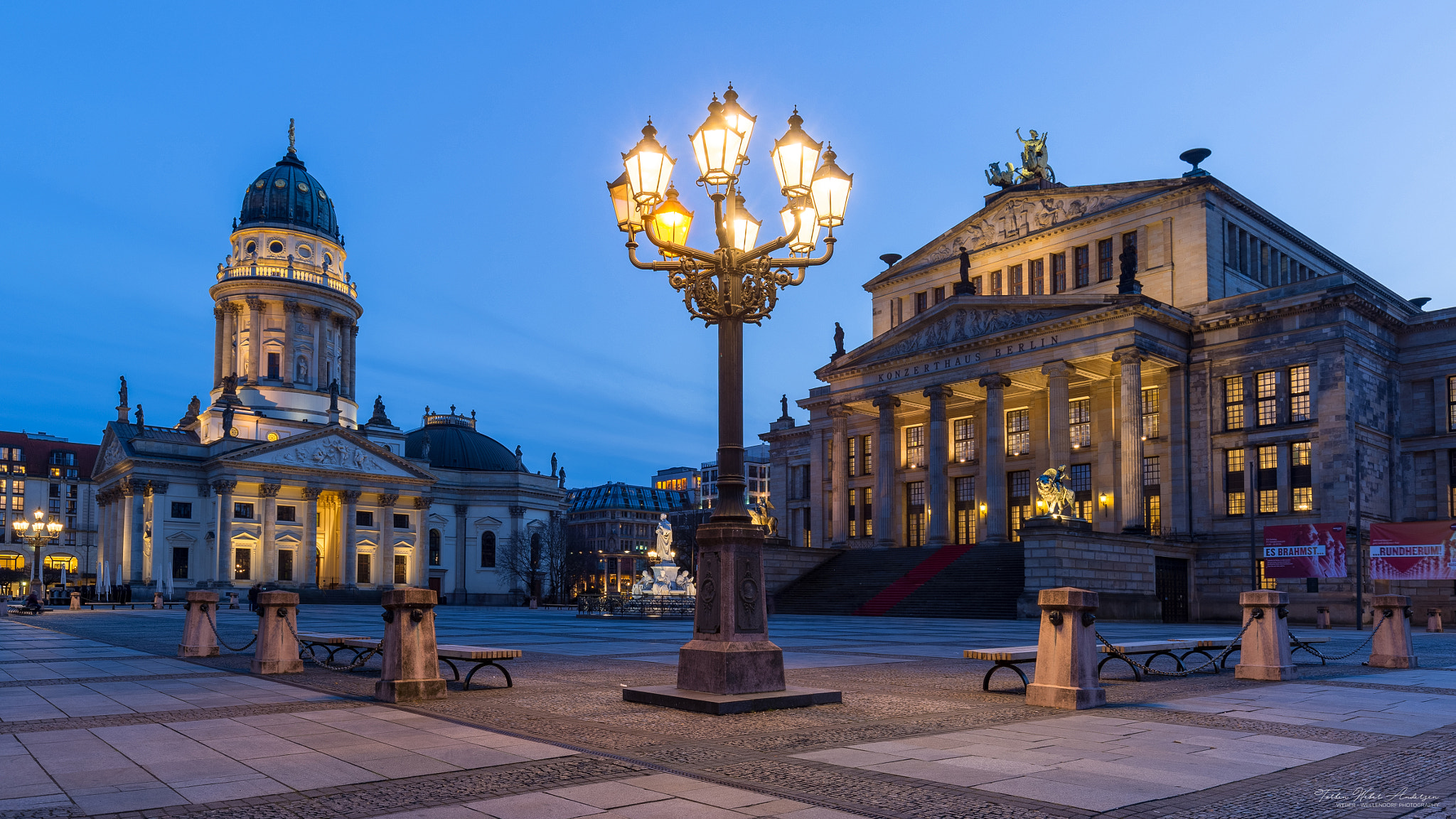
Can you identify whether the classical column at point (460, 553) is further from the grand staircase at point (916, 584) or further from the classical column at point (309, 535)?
the grand staircase at point (916, 584)

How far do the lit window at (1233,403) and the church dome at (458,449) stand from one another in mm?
77912

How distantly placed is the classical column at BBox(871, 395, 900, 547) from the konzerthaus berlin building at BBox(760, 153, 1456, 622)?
0.11 meters

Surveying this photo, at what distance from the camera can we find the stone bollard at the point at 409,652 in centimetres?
1380

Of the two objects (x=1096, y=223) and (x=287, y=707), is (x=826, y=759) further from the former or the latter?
(x=1096, y=223)

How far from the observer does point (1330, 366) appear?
49.1 meters

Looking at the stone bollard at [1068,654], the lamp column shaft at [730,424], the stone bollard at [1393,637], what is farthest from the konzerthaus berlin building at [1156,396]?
the lamp column shaft at [730,424]

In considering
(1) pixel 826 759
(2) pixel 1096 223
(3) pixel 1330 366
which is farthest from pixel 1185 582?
(1) pixel 826 759

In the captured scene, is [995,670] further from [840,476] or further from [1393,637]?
[840,476]

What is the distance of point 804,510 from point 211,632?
208ft

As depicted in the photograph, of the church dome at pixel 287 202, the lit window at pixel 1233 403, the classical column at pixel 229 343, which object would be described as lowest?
the lit window at pixel 1233 403

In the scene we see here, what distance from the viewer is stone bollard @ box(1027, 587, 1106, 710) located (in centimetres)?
1367

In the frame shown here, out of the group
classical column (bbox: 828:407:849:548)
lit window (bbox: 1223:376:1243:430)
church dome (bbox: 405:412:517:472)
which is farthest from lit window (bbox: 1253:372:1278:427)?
church dome (bbox: 405:412:517:472)

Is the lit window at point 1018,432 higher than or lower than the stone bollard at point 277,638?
→ higher

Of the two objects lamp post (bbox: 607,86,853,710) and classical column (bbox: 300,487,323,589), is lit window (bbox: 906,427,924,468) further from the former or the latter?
lamp post (bbox: 607,86,853,710)
